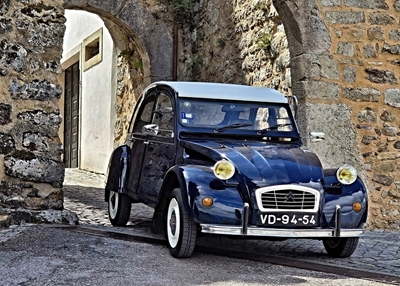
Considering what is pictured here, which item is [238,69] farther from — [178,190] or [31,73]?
[178,190]

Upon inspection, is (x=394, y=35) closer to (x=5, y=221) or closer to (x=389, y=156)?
(x=389, y=156)

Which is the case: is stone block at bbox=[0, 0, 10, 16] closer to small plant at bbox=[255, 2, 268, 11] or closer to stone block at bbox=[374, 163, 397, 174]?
small plant at bbox=[255, 2, 268, 11]

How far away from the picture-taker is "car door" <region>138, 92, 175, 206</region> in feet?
19.4

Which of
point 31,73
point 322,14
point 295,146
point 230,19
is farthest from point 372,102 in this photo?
point 31,73

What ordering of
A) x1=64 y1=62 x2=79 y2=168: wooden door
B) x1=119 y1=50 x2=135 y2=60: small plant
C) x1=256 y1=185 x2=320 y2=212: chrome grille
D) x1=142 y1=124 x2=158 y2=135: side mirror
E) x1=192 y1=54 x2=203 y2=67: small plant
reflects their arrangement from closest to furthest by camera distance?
x1=256 y1=185 x2=320 y2=212: chrome grille < x1=142 y1=124 x2=158 y2=135: side mirror < x1=192 y1=54 x2=203 y2=67: small plant < x1=119 y1=50 x2=135 y2=60: small plant < x1=64 y1=62 x2=79 y2=168: wooden door

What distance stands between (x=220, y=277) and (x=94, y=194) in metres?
6.37

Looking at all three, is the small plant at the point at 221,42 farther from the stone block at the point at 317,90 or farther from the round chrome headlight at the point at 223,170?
the round chrome headlight at the point at 223,170

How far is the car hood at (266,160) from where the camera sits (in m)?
4.97

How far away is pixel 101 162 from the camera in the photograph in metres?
13.8

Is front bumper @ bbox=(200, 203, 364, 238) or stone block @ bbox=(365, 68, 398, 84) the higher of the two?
stone block @ bbox=(365, 68, 398, 84)

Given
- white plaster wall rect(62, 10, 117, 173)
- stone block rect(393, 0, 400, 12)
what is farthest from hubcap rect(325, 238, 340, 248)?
white plaster wall rect(62, 10, 117, 173)

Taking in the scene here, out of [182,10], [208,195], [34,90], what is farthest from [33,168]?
[182,10]

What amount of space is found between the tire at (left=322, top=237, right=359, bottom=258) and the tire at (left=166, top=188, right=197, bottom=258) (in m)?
1.22

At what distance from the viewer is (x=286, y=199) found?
4.92 metres
